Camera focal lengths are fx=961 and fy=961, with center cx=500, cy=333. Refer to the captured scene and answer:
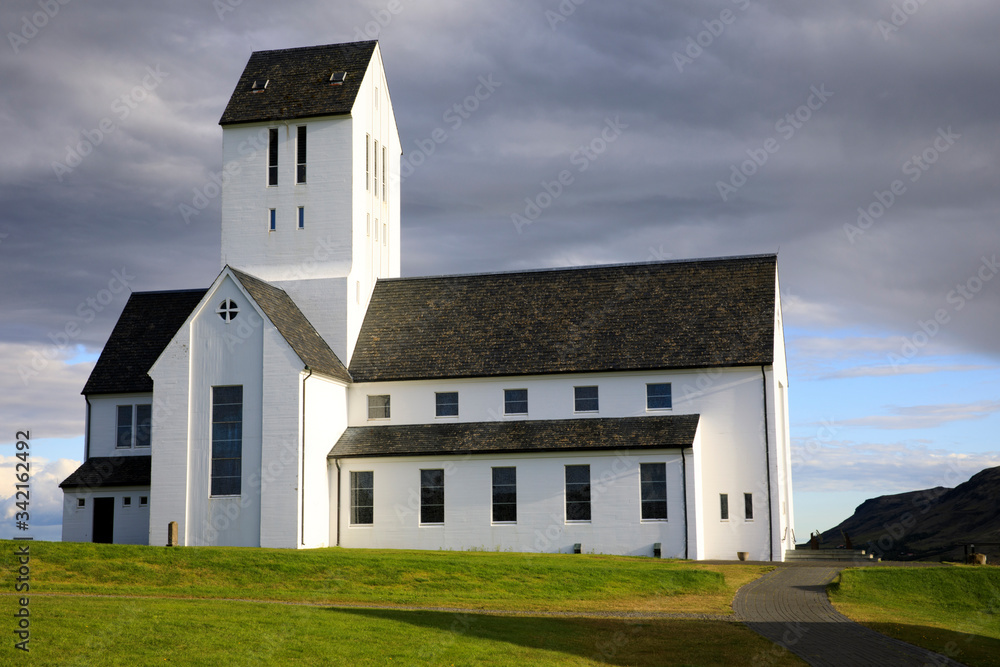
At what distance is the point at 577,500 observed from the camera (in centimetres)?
3778

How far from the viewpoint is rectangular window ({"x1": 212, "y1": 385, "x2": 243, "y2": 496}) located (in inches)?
1448

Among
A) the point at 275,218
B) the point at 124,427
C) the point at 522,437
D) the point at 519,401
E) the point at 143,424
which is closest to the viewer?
the point at 522,437

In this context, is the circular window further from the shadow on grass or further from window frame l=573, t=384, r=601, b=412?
the shadow on grass

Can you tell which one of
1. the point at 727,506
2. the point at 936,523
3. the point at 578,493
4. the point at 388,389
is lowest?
the point at 936,523

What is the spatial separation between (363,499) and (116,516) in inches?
413

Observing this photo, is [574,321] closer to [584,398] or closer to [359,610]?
[584,398]

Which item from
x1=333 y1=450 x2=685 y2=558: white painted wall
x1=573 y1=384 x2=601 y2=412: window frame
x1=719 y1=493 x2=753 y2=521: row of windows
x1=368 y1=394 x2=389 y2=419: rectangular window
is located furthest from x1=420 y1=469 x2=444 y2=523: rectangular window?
x1=719 y1=493 x2=753 y2=521: row of windows

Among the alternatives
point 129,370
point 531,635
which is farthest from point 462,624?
point 129,370

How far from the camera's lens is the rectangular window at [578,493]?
123 ft

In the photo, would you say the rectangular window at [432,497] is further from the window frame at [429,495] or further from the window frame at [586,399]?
the window frame at [586,399]

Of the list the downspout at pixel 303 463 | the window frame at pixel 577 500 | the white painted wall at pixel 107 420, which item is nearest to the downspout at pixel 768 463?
the window frame at pixel 577 500

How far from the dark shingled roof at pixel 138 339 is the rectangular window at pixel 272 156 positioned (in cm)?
668

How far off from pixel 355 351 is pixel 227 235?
8165mm

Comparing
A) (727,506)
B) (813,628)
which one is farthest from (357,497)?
(813,628)
